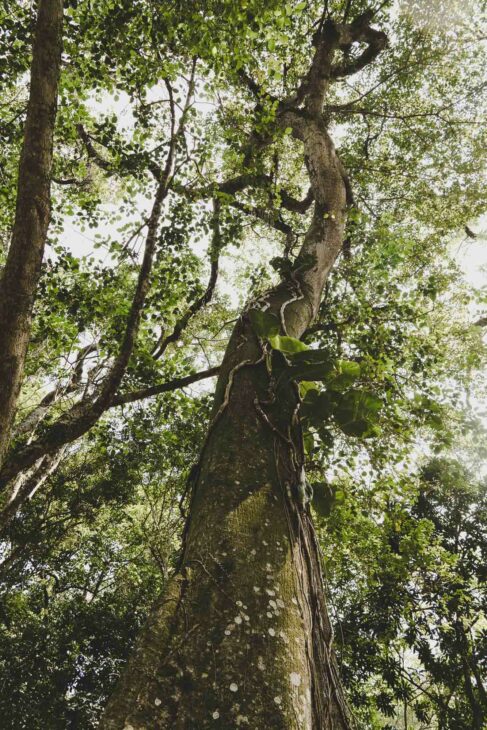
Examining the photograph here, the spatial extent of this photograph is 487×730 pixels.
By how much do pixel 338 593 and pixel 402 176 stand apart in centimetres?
834

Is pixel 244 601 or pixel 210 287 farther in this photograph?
pixel 210 287


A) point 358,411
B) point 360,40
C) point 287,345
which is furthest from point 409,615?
point 360,40

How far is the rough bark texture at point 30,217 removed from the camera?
211 centimetres

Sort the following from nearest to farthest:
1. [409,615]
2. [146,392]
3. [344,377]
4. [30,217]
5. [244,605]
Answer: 1. [244,605]
2. [30,217]
3. [344,377]
4. [146,392]
5. [409,615]

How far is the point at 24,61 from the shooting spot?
16.2 feet

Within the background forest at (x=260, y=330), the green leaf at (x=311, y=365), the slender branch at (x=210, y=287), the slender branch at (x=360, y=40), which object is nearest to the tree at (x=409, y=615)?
the background forest at (x=260, y=330)

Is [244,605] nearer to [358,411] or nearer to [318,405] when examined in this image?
[318,405]

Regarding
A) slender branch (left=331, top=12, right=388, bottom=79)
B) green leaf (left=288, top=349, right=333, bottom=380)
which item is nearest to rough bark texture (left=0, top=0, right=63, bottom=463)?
green leaf (left=288, top=349, right=333, bottom=380)

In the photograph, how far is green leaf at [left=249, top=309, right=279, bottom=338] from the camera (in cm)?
255

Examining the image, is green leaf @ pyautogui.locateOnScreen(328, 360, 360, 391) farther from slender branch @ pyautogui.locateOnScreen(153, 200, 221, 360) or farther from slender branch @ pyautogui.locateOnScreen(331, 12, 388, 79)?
slender branch @ pyautogui.locateOnScreen(331, 12, 388, 79)

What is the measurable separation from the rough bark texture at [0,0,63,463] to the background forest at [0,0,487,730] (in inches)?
36.8

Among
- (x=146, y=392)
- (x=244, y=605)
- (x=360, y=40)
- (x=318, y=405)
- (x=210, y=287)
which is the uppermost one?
(x=360, y=40)

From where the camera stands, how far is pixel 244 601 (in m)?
1.39

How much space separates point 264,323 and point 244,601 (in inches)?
62.0
